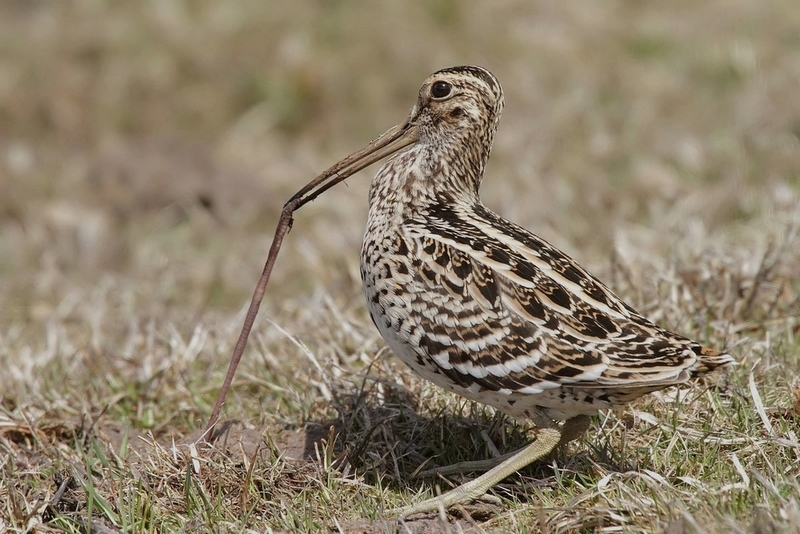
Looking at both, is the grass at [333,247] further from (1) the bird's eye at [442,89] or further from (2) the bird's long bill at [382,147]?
(1) the bird's eye at [442,89]

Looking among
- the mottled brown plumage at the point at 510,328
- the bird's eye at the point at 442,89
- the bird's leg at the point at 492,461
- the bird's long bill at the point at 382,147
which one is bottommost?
the bird's leg at the point at 492,461

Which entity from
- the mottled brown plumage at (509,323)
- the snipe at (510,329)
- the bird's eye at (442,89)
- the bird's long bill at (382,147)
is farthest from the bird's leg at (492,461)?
the bird's eye at (442,89)

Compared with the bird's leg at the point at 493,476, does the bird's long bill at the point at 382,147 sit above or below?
above

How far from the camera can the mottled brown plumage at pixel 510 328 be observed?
3693mm

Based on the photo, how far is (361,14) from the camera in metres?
11.3

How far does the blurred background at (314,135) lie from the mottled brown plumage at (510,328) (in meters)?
1.91

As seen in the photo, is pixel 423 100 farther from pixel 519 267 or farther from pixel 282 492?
pixel 282 492

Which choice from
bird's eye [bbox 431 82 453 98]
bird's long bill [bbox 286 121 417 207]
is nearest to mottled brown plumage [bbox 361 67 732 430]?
bird's long bill [bbox 286 121 417 207]

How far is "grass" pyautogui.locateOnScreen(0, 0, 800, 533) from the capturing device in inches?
156

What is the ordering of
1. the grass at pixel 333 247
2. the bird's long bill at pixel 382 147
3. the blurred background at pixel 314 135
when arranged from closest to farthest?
1. the grass at pixel 333 247
2. the bird's long bill at pixel 382 147
3. the blurred background at pixel 314 135

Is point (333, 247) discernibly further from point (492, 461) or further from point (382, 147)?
point (492, 461)

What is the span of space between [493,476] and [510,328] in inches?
21.8

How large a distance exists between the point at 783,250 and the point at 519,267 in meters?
2.18

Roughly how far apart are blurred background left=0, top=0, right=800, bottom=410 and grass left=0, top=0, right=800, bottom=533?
0.10 feet
